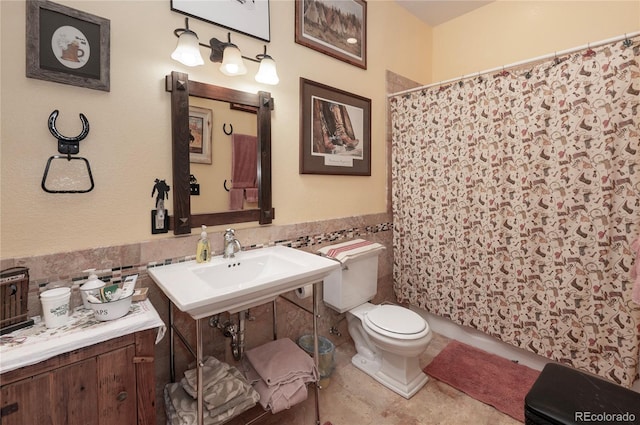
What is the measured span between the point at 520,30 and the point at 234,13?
229 centimetres

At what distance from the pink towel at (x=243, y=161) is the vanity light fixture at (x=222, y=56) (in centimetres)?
33

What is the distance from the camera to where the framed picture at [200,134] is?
1.50 m

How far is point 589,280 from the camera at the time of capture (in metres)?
1.71

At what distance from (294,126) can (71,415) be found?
166cm

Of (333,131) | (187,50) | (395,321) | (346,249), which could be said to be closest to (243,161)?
(187,50)

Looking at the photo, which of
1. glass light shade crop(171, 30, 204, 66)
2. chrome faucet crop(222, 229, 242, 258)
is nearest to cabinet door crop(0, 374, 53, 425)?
chrome faucet crop(222, 229, 242, 258)

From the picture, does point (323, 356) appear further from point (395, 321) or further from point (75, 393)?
point (75, 393)

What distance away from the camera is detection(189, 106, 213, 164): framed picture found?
Answer: 1.50 m

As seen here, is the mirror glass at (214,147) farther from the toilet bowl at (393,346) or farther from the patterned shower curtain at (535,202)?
the patterned shower curtain at (535,202)

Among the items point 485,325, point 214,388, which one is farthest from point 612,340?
point 214,388

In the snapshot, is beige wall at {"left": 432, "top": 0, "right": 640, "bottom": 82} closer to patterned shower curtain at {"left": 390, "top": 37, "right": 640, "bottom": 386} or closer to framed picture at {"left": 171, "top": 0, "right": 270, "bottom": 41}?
patterned shower curtain at {"left": 390, "top": 37, "right": 640, "bottom": 386}

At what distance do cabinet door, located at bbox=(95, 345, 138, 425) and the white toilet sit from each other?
1232 mm

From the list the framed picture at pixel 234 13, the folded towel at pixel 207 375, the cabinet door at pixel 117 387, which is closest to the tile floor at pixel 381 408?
Result: the folded towel at pixel 207 375

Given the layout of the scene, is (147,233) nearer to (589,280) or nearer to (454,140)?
(454,140)
